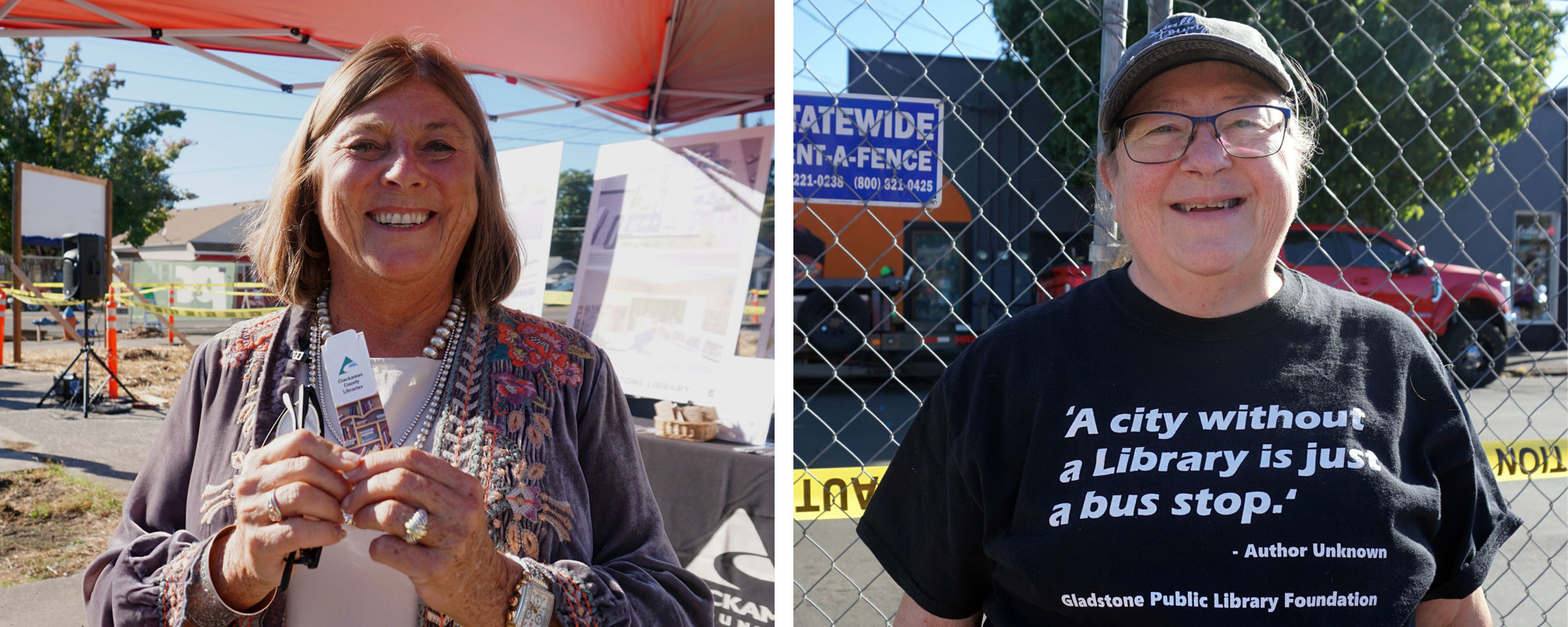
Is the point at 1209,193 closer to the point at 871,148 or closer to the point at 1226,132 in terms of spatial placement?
the point at 1226,132

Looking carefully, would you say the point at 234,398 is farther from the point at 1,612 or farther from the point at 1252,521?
the point at 1,612

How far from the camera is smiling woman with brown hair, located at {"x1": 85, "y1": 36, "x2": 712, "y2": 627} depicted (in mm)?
1320

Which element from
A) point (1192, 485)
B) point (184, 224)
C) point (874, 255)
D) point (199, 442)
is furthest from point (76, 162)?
point (184, 224)

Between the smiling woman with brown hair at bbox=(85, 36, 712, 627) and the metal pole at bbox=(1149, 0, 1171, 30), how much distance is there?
129cm

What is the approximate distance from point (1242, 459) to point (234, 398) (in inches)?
63.0

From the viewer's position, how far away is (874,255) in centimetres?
989

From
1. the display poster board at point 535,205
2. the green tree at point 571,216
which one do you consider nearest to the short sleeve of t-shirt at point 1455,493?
the display poster board at point 535,205

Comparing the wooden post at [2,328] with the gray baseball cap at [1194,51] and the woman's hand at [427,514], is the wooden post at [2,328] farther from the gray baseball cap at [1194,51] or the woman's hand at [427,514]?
the gray baseball cap at [1194,51]

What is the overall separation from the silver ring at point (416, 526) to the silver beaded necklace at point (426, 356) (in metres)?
0.41

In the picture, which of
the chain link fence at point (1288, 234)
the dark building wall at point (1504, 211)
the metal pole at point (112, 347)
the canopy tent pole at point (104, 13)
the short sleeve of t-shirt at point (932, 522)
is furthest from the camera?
the dark building wall at point (1504, 211)

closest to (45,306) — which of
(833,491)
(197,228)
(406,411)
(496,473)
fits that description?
(833,491)

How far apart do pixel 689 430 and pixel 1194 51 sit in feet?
8.46

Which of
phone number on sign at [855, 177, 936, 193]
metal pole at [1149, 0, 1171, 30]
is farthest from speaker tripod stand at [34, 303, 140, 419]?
metal pole at [1149, 0, 1171, 30]

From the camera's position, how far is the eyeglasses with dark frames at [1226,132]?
136 cm
